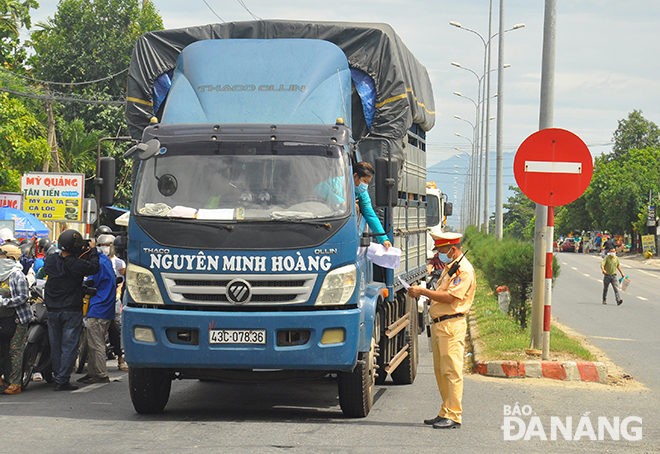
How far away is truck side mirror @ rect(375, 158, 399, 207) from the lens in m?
7.97

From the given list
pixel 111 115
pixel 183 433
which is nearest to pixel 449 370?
pixel 183 433

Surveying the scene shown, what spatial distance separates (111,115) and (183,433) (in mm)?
30301

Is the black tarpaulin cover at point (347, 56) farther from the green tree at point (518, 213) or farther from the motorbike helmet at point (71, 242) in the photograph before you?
the green tree at point (518, 213)

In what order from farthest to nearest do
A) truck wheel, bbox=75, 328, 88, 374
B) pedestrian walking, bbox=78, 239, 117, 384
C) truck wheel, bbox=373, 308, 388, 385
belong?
truck wheel, bbox=75, 328, 88, 374
pedestrian walking, bbox=78, 239, 117, 384
truck wheel, bbox=373, 308, 388, 385

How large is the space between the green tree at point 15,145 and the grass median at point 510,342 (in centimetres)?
1470

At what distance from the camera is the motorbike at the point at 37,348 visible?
10.0 meters

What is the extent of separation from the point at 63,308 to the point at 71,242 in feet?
2.34

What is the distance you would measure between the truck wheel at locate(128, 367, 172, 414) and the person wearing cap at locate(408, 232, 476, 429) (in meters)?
2.37

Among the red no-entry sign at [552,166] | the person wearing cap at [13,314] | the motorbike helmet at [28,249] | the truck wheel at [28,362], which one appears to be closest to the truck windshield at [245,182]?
the person wearing cap at [13,314]

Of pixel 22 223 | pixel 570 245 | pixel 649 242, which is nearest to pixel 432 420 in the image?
pixel 22 223

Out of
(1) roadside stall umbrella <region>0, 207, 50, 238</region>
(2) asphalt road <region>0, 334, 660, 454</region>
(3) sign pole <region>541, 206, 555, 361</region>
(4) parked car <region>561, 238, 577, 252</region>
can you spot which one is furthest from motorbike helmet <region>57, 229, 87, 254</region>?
(4) parked car <region>561, 238, 577, 252</region>

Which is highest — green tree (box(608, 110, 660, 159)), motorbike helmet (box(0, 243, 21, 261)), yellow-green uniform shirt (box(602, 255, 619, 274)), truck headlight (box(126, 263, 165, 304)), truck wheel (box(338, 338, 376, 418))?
green tree (box(608, 110, 660, 159))

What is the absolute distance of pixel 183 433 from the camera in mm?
7223

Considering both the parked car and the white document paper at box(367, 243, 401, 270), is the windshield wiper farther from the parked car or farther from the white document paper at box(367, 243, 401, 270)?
the parked car
